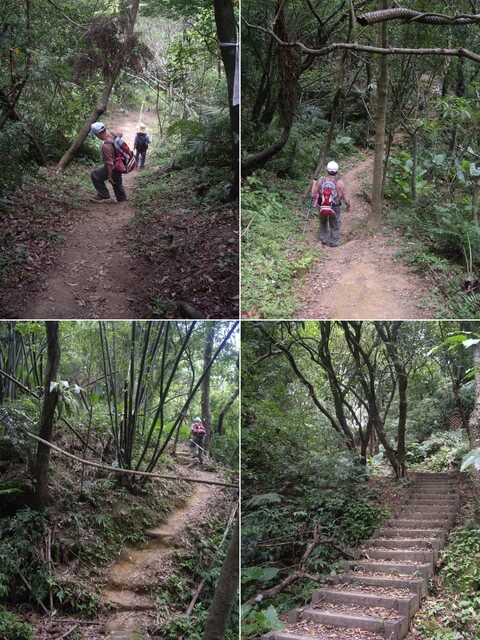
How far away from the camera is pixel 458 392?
35.3 feet

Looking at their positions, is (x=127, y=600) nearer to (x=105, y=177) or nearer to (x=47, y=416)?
(x=47, y=416)

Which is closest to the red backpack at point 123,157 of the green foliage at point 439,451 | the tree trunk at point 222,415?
the tree trunk at point 222,415

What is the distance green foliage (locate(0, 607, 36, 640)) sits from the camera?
4.59 metres

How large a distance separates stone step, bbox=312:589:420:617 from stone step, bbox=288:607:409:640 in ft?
0.46

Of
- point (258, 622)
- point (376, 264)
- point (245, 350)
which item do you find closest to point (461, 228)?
point (376, 264)

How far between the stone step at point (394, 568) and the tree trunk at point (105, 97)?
5954mm

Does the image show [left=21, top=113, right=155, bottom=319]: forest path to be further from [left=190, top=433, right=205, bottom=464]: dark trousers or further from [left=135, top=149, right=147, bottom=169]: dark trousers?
[left=190, top=433, right=205, bottom=464]: dark trousers

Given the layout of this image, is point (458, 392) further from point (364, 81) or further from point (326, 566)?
point (364, 81)

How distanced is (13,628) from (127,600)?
4.35 feet

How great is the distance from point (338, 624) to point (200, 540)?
7.23 ft

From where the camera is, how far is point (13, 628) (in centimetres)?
464

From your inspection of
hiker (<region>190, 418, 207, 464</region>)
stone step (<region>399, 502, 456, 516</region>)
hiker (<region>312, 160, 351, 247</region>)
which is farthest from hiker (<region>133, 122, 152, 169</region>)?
stone step (<region>399, 502, 456, 516</region>)

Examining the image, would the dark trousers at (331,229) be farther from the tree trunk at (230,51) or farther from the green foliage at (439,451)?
the green foliage at (439,451)

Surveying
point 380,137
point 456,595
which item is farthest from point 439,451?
point 380,137
